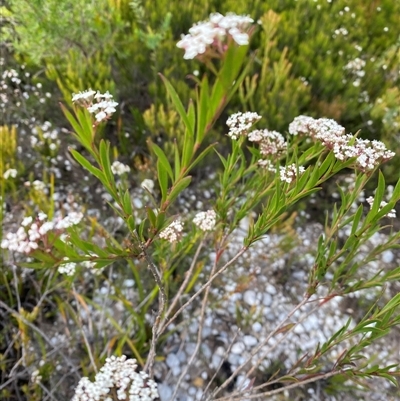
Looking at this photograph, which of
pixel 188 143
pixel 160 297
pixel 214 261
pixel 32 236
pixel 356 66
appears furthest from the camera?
pixel 356 66

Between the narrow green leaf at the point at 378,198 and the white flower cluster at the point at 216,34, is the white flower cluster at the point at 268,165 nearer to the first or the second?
the narrow green leaf at the point at 378,198

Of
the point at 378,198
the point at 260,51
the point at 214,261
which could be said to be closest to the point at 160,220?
the point at 378,198

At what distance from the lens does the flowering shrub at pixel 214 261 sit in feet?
2.36

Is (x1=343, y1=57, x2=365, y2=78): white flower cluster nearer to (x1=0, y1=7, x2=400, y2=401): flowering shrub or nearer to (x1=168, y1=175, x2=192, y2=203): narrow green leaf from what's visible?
(x1=0, y1=7, x2=400, y2=401): flowering shrub

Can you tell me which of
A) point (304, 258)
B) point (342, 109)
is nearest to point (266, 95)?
point (342, 109)

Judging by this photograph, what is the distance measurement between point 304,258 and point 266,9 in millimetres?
1631

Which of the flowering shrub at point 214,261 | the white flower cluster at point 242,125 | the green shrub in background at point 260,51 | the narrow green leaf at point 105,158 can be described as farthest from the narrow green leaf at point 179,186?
the green shrub in background at point 260,51

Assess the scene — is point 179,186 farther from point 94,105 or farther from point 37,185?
point 37,185

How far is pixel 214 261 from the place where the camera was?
1.59m

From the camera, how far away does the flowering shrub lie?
2.36ft

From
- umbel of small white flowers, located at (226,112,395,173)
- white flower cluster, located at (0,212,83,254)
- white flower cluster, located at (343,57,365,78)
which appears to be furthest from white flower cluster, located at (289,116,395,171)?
white flower cluster, located at (343,57,365,78)

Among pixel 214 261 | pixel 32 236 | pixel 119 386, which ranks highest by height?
pixel 32 236

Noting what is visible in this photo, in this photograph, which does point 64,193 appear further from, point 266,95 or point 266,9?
point 266,9

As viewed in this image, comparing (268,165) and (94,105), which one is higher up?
(94,105)
